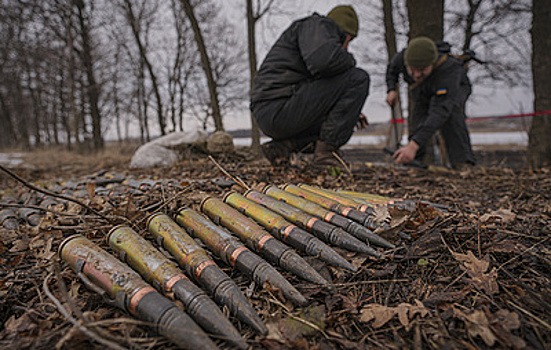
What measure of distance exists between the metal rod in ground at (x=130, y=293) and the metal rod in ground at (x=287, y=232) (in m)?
0.77

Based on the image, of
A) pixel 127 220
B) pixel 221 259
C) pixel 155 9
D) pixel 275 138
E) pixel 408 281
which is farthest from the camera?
pixel 155 9

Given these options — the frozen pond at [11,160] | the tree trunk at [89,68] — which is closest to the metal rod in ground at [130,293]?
the frozen pond at [11,160]

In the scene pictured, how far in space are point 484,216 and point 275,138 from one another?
281cm

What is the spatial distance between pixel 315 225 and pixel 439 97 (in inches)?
154

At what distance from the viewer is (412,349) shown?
113 cm

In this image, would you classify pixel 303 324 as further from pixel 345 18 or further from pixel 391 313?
pixel 345 18

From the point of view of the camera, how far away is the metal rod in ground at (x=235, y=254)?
1.40 metres

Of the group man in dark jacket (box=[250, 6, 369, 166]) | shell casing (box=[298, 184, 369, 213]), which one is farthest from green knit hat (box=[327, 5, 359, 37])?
shell casing (box=[298, 184, 369, 213])

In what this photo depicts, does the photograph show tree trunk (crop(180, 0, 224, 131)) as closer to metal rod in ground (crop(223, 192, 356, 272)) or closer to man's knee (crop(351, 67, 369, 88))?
man's knee (crop(351, 67, 369, 88))

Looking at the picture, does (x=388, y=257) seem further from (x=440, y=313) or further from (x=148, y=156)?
(x=148, y=156)

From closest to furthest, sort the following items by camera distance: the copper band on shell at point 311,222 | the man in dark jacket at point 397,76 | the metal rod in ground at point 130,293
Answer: the metal rod in ground at point 130,293
the copper band on shell at point 311,222
the man in dark jacket at point 397,76

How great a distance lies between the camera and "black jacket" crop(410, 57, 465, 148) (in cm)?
447

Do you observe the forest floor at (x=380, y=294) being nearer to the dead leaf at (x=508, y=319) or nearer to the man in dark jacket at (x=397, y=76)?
the dead leaf at (x=508, y=319)

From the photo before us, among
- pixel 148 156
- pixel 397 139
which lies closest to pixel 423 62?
pixel 397 139
